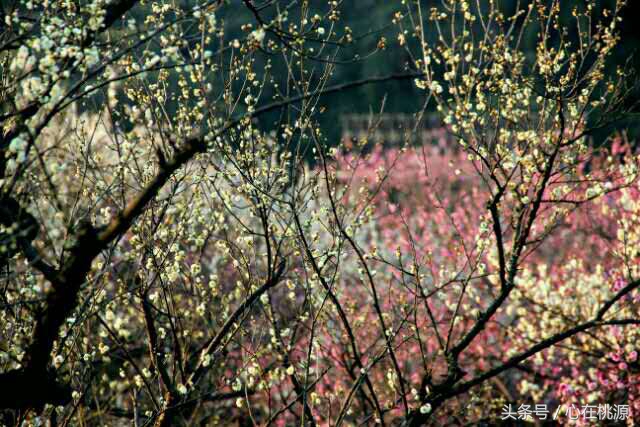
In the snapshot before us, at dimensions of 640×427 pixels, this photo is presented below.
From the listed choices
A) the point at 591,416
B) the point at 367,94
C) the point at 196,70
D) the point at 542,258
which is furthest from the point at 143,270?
the point at 367,94

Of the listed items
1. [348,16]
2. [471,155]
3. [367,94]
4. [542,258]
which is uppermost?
[348,16]

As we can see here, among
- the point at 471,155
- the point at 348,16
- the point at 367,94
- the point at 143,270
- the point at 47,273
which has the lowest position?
the point at 47,273

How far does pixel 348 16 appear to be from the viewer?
32406 millimetres

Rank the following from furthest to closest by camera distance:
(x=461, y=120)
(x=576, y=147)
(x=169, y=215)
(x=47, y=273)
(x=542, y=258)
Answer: (x=542, y=258) → (x=169, y=215) → (x=576, y=147) → (x=461, y=120) → (x=47, y=273)

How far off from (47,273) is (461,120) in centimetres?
277

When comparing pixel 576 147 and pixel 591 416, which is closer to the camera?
pixel 576 147

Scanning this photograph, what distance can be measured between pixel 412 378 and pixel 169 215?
6.33 m

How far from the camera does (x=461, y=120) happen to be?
5.04m

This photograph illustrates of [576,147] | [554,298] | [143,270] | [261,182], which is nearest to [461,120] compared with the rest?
[576,147]

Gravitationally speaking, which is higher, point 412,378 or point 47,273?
point 412,378

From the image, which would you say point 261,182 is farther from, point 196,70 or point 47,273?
point 47,273

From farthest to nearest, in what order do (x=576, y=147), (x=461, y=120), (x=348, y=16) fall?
(x=348, y=16), (x=576, y=147), (x=461, y=120)

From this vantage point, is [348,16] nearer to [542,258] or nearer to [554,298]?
[542,258]

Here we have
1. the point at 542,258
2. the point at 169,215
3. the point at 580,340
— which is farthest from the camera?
the point at 542,258
